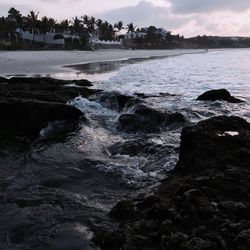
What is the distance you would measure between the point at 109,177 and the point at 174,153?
70.4 inches

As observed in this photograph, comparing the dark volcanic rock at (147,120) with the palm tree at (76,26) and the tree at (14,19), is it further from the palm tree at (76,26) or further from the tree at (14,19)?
the palm tree at (76,26)

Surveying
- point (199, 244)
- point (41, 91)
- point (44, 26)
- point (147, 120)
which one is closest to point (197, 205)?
point (199, 244)

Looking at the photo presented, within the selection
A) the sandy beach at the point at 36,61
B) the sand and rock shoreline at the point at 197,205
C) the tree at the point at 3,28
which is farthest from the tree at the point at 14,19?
the sand and rock shoreline at the point at 197,205

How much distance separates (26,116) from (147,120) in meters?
3.08

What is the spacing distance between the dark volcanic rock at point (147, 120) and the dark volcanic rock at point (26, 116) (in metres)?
1.80

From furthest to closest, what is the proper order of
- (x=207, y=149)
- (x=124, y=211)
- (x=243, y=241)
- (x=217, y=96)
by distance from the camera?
(x=217, y=96), (x=207, y=149), (x=124, y=211), (x=243, y=241)

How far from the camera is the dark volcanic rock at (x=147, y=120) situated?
35.3 feet

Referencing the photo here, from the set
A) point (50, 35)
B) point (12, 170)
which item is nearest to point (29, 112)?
point (12, 170)

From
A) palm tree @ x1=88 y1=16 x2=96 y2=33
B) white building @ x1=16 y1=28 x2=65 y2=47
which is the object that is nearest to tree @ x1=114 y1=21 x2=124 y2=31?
palm tree @ x1=88 y1=16 x2=96 y2=33

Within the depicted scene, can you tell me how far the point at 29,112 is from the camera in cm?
1062

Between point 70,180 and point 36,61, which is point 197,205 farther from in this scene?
point 36,61

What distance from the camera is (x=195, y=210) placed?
14.9 ft

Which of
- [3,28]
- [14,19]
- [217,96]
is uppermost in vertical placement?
[14,19]

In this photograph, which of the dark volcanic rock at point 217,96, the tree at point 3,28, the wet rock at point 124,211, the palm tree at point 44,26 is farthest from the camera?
the palm tree at point 44,26
